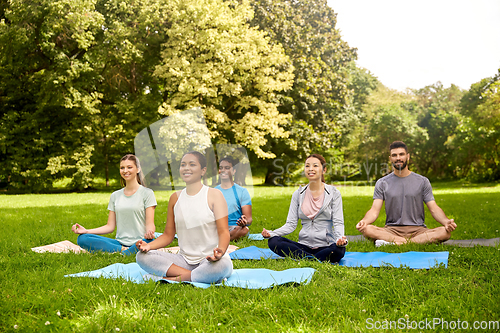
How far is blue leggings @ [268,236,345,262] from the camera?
16.0 ft

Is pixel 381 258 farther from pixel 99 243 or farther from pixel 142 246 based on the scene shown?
pixel 99 243

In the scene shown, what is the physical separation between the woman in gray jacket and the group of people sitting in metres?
0.01

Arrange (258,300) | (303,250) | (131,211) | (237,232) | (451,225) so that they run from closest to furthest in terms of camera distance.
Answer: (258,300), (303,250), (451,225), (131,211), (237,232)

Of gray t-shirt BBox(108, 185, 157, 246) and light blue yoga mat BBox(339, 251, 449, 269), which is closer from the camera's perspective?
light blue yoga mat BBox(339, 251, 449, 269)

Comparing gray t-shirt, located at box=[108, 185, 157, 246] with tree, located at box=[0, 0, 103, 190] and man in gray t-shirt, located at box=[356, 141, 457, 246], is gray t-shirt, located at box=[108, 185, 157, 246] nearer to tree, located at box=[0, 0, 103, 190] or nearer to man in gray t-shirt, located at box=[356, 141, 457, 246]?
man in gray t-shirt, located at box=[356, 141, 457, 246]

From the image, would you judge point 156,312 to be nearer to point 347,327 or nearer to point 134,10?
point 347,327

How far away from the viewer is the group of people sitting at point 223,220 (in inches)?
158

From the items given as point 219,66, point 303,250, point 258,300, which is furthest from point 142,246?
point 219,66

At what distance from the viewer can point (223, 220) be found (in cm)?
400

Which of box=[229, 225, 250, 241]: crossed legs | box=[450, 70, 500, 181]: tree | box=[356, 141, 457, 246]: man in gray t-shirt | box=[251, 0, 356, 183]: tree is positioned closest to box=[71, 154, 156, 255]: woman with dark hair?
box=[229, 225, 250, 241]: crossed legs

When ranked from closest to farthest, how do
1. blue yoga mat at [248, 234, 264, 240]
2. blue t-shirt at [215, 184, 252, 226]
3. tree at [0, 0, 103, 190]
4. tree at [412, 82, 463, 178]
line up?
1. blue t-shirt at [215, 184, 252, 226]
2. blue yoga mat at [248, 234, 264, 240]
3. tree at [0, 0, 103, 190]
4. tree at [412, 82, 463, 178]

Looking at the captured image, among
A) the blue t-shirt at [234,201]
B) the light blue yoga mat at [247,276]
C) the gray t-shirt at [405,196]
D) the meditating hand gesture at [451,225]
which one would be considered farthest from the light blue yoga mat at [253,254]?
the meditating hand gesture at [451,225]

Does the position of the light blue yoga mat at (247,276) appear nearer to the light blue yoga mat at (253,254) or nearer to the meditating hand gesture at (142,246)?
the meditating hand gesture at (142,246)

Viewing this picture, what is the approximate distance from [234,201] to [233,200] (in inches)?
1.1
